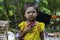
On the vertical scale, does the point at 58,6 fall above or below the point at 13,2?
below

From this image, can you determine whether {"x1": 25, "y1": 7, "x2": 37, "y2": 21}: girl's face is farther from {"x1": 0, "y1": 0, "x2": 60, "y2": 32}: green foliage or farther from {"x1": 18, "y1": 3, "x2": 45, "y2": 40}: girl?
{"x1": 0, "y1": 0, "x2": 60, "y2": 32}: green foliage

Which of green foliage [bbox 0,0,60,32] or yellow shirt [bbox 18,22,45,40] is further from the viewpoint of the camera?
green foliage [bbox 0,0,60,32]

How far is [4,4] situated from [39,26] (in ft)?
31.0

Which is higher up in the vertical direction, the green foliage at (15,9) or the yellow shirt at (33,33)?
the yellow shirt at (33,33)

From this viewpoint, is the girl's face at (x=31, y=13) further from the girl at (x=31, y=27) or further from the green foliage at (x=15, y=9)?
the green foliage at (x=15, y=9)

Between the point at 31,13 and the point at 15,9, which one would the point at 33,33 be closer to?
the point at 31,13

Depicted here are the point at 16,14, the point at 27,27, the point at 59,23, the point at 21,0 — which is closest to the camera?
the point at 27,27

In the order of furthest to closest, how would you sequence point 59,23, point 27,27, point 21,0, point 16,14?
1. point 59,23
2. point 16,14
3. point 21,0
4. point 27,27

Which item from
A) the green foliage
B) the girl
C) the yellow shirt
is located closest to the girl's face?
the girl

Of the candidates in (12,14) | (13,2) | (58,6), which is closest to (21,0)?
(13,2)

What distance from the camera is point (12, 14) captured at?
13.0m

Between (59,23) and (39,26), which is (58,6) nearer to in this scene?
(59,23)

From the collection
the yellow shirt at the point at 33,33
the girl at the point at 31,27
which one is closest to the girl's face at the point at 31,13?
the girl at the point at 31,27

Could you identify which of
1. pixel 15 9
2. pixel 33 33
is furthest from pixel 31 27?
pixel 15 9
